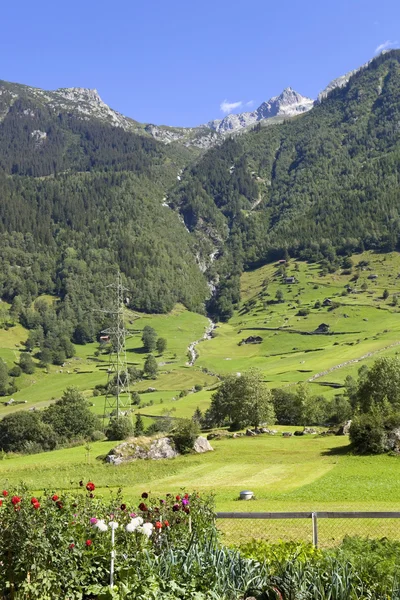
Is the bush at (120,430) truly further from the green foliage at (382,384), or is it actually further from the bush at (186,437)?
the green foliage at (382,384)

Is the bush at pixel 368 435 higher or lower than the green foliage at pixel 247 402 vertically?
higher

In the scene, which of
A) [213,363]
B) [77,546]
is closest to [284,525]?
[77,546]

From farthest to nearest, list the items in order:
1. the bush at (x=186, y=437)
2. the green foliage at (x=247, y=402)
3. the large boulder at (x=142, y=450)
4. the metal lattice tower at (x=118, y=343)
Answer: the green foliage at (x=247, y=402) → the metal lattice tower at (x=118, y=343) → the bush at (x=186, y=437) → the large boulder at (x=142, y=450)

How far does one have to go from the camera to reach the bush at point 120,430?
244ft

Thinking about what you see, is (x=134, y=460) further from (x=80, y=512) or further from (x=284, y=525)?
(x=80, y=512)

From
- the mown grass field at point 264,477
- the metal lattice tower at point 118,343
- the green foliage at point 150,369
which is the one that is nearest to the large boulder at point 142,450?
the mown grass field at point 264,477

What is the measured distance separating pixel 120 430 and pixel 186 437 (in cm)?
1958

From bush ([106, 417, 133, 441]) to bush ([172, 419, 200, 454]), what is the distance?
57.4 feet

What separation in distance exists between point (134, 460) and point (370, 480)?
2579cm

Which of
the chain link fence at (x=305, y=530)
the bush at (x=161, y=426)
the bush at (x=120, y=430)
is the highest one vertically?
the chain link fence at (x=305, y=530)

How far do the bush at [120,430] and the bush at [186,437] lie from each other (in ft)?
57.4

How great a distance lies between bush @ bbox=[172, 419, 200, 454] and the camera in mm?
57688

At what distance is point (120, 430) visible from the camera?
74250mm

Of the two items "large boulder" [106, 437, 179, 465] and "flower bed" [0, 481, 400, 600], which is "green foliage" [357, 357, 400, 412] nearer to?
"large boulder" [106, 437, 179, 465]
